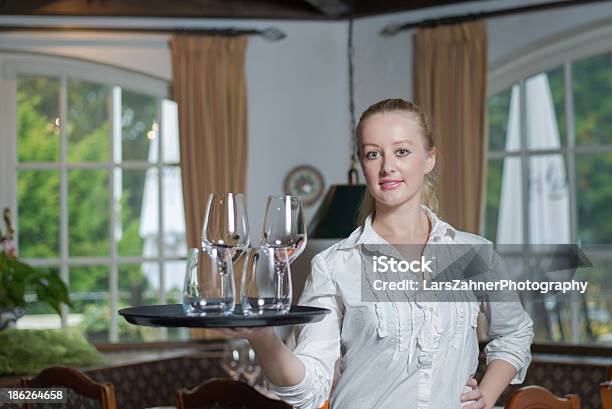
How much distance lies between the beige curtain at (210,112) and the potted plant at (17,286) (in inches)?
42.0

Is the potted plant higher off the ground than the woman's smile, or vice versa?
the woman's smile

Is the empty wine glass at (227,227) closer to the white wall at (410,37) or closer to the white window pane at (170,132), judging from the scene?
the white wall at (410,37)

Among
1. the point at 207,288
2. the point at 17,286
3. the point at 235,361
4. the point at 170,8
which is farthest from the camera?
the point at 170,8

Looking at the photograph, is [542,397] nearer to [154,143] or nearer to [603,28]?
[603,28]

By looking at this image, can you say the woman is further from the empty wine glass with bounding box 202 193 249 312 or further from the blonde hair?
the empty wine glass with bounding box 202 193 249 312

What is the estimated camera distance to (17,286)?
15.0ft

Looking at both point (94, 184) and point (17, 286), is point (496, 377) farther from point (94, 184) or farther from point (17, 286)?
point (94, 184)

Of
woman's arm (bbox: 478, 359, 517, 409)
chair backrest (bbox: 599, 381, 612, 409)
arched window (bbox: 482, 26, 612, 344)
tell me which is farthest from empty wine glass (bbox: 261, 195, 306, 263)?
arched window (bbox: 482, 26, 612, 344)

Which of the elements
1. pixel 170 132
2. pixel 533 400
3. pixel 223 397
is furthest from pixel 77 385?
pixel 170 132

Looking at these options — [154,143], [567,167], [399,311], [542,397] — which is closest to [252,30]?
[154,143]

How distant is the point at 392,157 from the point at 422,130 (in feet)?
0.40

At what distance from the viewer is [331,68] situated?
590 cm

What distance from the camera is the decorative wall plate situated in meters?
5.80

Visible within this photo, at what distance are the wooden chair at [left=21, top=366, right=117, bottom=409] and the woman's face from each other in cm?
150
